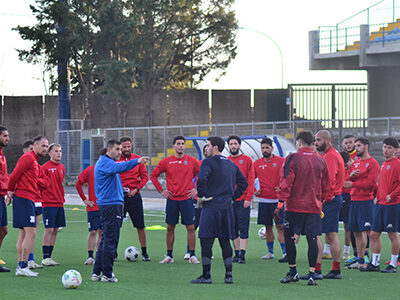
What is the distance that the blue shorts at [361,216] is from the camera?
44.1ft

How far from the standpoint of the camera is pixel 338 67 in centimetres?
4566

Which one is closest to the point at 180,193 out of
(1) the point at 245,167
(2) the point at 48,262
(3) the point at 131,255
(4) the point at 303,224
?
(1) the point at 245,167

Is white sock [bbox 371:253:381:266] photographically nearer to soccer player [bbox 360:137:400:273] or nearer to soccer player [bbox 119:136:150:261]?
soccer player [bbox 360:137:400:273]

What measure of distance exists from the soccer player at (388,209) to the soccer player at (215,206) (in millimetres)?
2599

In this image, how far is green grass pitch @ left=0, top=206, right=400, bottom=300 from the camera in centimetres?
1072

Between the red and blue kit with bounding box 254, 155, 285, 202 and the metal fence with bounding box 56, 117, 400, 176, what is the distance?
12461mm

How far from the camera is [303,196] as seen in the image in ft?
38.4

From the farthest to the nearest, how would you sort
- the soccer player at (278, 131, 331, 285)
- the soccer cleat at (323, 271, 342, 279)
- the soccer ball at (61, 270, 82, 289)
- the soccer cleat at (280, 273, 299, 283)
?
the soccer cleat at (323, 271, 342, 279) → the soccer cleat at (280, 273, 299, 283) → the soccer player at (278, 131, 331, 285) → the soccer ball at (61, 270, 82, 289)

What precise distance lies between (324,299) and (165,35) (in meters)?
42.2

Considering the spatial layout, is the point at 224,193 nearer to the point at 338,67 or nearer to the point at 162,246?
the point at 162,246

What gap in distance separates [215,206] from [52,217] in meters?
3.48

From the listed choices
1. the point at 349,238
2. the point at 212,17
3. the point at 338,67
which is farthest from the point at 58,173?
the point at 212,17

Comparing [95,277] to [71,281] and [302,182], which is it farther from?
[302,182]

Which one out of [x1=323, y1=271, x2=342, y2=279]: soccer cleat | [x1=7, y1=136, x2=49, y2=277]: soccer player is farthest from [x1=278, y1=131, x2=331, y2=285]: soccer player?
[x1=7, y1=136, x2=49, y2=277]: soccer player
